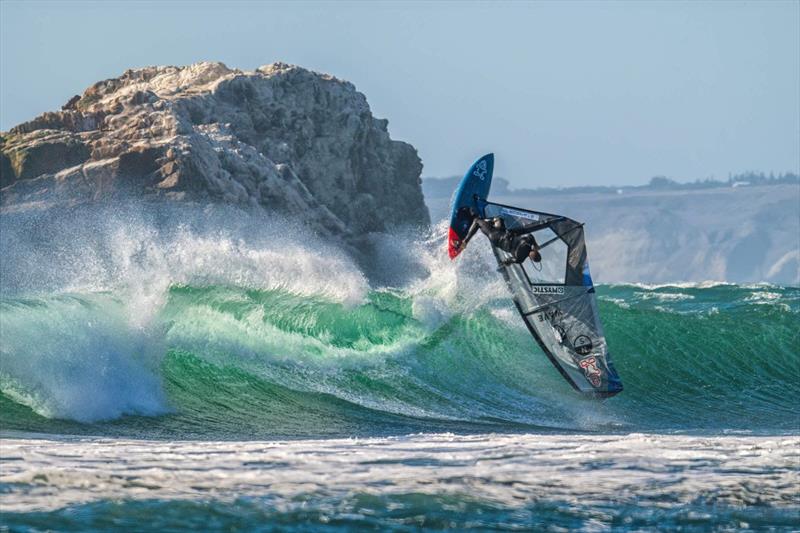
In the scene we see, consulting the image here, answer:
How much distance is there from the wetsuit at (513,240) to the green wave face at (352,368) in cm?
165

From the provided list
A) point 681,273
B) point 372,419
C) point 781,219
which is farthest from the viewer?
point 781,219

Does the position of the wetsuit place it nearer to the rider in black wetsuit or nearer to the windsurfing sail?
the rider in black wetsuit

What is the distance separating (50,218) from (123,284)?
21.1 meters

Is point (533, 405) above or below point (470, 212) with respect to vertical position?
below

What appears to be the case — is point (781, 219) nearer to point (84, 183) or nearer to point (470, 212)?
point (84, 183)

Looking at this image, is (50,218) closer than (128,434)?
No

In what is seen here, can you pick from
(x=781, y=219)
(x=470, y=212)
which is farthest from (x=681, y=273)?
(x=470, y=212)

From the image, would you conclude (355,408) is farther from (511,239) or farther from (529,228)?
(529,228)

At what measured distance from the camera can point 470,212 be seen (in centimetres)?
1385

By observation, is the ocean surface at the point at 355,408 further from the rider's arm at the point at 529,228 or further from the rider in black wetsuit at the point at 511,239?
the rider's arm at the point at 529,228

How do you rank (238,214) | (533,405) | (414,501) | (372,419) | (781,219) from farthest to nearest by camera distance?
(781,219) → (238,214) → (533,405) → (372,419) → (414,501)

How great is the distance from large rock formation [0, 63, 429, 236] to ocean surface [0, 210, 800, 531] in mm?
16697

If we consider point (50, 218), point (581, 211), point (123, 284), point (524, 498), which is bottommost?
point (524, 498)

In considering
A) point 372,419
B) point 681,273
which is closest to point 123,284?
point 372,419
